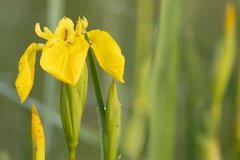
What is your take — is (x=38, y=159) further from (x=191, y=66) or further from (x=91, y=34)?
(x=191, y=66)

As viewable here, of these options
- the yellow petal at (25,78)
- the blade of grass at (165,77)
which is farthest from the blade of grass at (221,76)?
the yellow petal at (25,78)

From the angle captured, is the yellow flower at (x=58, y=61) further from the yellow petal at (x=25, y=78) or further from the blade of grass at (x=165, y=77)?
the blade of grass at (x=165, y=77)

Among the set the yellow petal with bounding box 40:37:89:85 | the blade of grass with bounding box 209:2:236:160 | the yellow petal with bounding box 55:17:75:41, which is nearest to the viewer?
the yellow petal with bounding box 40:37:89:85

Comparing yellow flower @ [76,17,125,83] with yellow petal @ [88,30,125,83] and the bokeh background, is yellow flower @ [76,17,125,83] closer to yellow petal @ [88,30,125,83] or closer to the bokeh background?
yellow petal @ [88,30,125,83]

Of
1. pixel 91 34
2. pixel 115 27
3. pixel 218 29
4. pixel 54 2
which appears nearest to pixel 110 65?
pixel 91 34

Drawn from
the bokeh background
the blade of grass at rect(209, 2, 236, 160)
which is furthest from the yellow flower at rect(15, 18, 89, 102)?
the blade of grass at rect(209, 2, 236, 160)
